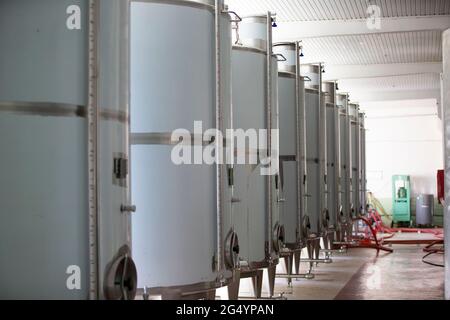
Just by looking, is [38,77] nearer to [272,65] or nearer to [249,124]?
[249,124]

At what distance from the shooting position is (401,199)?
92.3 ft

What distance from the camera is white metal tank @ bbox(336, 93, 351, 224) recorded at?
15827 mm


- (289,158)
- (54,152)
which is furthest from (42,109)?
(289,158)

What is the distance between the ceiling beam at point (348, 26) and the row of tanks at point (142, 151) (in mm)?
4690

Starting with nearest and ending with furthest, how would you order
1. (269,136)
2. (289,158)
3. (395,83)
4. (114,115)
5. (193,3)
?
1. (114,115)
2. (193,3)
3. (269,136)
4. (289,158)
5. (395,83)

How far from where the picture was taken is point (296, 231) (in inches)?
388

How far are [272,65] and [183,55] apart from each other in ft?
8.70

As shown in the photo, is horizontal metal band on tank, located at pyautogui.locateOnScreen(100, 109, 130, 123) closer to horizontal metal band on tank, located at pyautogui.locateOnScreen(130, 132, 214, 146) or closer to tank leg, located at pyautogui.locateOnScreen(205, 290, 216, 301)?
horizontal metal band on tank, located at pyautogui.locateOnScreen(130, 132, 214, 146)

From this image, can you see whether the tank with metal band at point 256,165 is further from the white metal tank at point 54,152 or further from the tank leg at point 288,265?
the white metal tank at point 54,152

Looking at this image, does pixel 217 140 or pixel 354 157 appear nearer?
pixel 217 140

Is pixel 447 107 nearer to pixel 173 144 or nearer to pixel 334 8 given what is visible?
pixel 173 144

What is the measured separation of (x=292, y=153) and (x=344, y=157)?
6.49m

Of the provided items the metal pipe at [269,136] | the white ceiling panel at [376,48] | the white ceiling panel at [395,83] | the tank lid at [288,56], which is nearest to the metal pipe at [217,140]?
the metal pipe at [269,136]

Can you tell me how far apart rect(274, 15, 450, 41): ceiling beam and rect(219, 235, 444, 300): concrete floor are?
472cm
